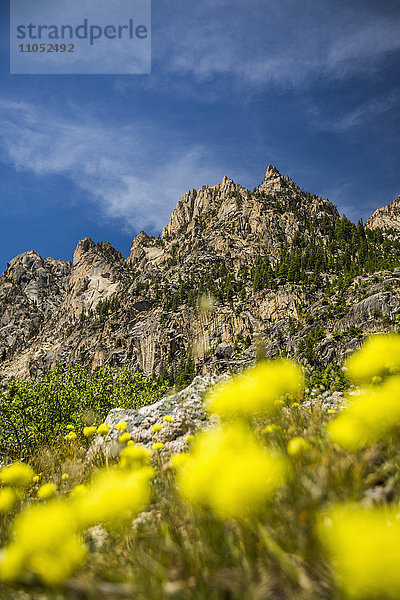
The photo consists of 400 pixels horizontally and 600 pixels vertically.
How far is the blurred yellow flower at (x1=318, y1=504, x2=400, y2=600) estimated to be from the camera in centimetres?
102

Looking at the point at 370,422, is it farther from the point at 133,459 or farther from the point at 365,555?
the point at 133,459

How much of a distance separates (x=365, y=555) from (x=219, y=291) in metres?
91.7

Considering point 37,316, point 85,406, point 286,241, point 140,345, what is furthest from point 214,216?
point 85,406

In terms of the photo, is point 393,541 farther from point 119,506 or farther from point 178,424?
point 178,424

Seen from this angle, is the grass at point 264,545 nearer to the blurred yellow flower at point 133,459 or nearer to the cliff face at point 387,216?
the blurred yellow flower at point 133,459

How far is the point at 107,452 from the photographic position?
4.50 metres

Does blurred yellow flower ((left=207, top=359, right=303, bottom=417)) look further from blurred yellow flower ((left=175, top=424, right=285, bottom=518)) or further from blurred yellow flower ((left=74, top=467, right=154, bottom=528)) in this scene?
blurred yellow flower ((left=74, top=467, right=154, bottom=528))

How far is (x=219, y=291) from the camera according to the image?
304 feet

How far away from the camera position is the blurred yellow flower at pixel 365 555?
102cm

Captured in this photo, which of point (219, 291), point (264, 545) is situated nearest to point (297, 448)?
point (264, 545)

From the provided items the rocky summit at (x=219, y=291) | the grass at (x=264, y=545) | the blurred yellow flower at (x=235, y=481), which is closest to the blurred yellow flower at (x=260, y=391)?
the grass at (x=264, y=545)

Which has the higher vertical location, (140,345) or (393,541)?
(140,345)

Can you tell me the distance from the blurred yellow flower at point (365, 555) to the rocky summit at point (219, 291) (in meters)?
41.4

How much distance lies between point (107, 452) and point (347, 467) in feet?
12.0
